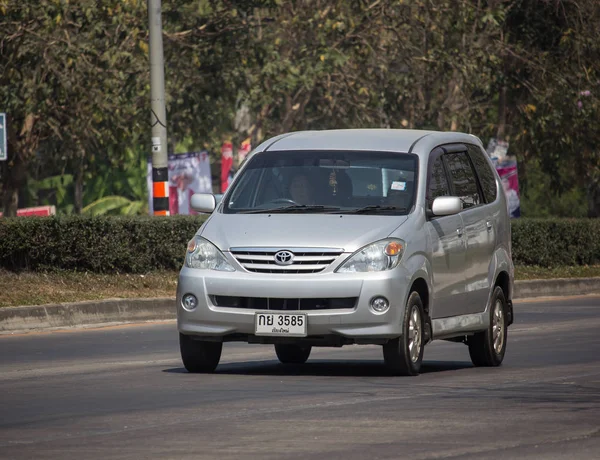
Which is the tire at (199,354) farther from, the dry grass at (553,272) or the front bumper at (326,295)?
the dry grass at (553,272)

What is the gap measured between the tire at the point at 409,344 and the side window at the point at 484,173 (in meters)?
2.08

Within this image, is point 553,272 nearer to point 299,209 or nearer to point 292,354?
point 292,354

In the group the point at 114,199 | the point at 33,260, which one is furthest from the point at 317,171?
the point at 114,199

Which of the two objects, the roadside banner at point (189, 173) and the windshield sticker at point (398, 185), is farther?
the roadside banner at point (189, 173)

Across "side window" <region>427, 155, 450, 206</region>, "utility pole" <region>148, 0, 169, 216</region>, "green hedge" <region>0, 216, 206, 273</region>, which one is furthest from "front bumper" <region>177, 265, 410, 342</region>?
"utility pole" <region>148, 0, 169, 216</region>

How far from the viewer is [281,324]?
11125 mm

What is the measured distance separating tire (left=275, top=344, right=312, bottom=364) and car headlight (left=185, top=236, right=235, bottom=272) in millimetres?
1715

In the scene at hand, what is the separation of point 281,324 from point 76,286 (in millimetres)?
9351

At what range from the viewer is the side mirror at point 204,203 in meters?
12.2

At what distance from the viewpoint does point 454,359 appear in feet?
46.3

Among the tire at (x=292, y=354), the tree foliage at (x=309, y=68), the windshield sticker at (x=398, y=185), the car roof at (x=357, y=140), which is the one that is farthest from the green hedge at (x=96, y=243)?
the windshield sticker at (x=398, y=185)

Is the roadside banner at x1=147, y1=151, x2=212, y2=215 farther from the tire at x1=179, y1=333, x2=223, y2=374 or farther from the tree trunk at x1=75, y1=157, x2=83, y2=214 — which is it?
the tire at x1=179, y1=333, x2=223, y2=374

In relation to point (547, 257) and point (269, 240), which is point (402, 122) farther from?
point (269, 240)

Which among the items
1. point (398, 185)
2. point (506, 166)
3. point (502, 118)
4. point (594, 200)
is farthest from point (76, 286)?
point (594, 200)
